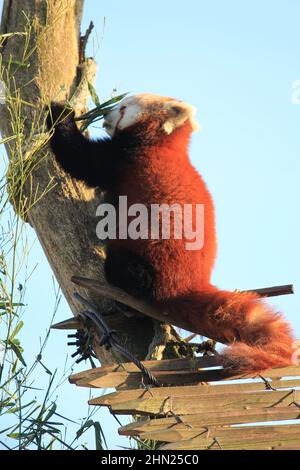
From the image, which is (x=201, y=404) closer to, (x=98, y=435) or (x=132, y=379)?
(x=132, y=379)

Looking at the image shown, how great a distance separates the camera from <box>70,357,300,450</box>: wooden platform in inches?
104

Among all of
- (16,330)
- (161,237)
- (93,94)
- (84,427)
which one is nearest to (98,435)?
(84,427)

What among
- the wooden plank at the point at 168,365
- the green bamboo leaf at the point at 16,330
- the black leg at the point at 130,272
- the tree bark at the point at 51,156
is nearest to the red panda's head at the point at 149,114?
the tree bark at the point at 51,156

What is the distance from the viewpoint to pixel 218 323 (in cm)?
354

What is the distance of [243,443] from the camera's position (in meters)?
2.63

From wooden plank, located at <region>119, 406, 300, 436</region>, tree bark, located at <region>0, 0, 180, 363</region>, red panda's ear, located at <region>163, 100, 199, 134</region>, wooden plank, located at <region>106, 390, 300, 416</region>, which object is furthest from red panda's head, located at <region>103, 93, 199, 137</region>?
wooden plank, located at <region>119, 406, 300, 436</region>

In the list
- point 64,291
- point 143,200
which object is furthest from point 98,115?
point 64,291

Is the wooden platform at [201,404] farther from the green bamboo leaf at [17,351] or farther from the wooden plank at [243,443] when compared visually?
the green bamboo leaf at [17,351]

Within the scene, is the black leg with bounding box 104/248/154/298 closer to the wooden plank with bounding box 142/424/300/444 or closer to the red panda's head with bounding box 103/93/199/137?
the red panda's head with bounding box 103/93/199/137

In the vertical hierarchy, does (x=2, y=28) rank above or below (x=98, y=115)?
above

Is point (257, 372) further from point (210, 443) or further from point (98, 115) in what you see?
point (98, 115)

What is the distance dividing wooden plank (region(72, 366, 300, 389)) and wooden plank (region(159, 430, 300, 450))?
543mm
